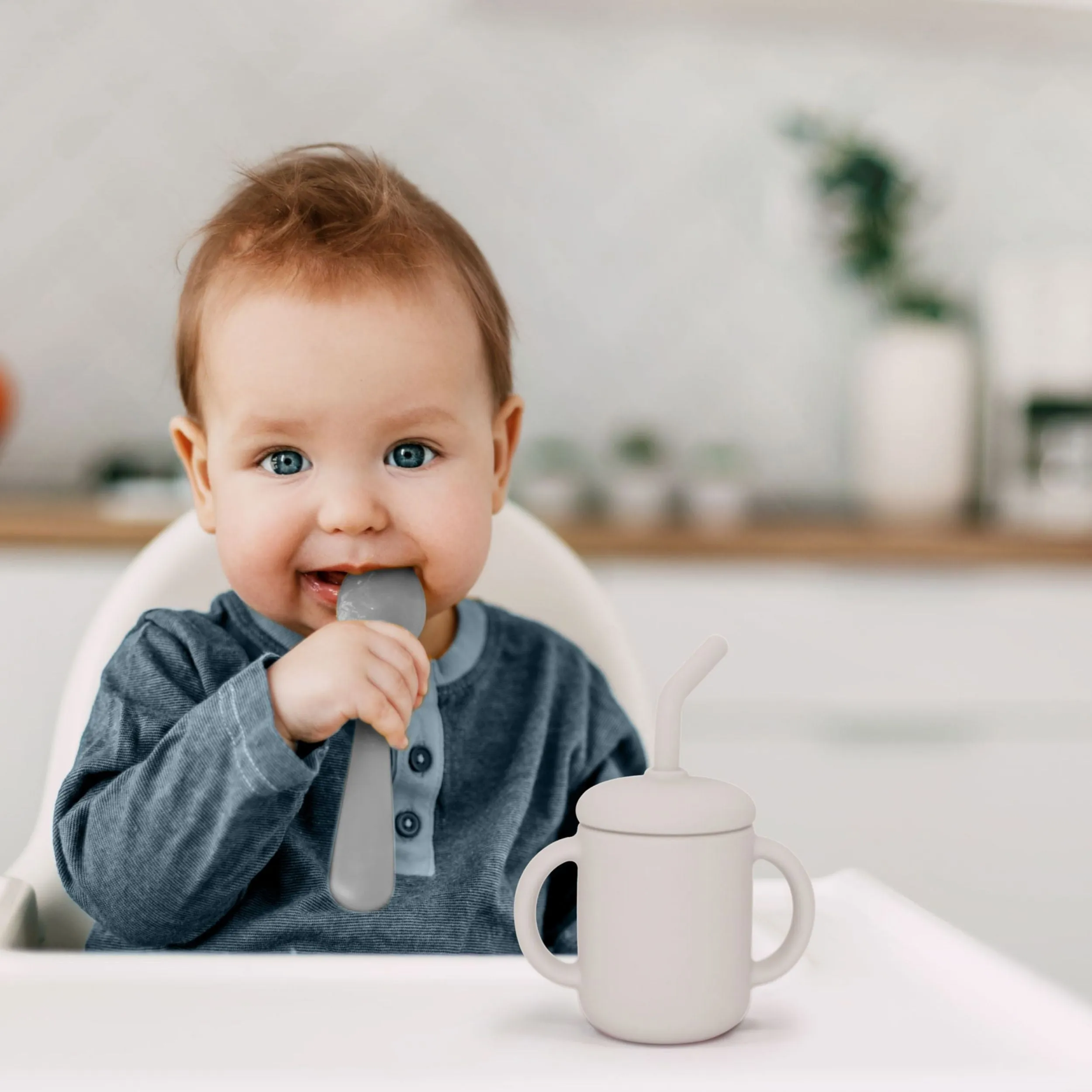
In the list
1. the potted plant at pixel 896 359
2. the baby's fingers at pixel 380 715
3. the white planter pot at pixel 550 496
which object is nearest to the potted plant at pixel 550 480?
the white planter pot at pixel 550 496

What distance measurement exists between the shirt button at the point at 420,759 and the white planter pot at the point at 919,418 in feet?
5.22

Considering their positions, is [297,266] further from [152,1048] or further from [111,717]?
[152,1048]

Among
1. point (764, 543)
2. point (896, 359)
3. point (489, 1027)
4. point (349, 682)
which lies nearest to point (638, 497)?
point (764, 543)

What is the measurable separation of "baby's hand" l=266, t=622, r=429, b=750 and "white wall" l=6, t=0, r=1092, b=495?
1725 mm

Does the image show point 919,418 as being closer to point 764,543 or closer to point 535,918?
point 764,543

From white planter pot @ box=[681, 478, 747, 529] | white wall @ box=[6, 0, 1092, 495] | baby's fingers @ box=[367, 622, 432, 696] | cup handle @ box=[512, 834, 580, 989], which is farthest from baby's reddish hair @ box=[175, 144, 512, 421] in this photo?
white wall @ box=[6, 0, 1092, 495]

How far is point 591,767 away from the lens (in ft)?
2.89

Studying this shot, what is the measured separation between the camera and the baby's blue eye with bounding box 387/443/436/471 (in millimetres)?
736

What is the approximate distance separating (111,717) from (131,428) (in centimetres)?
162

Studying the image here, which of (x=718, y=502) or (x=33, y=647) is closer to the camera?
(x=33, y=647)

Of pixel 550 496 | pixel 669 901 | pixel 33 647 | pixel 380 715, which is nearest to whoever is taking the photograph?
pixel 669 901

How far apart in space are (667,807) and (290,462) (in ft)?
1.17

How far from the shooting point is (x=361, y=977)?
1.78 feet

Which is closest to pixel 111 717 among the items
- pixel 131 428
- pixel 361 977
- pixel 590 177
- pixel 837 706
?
pixel 361 977
